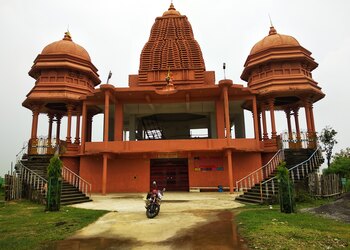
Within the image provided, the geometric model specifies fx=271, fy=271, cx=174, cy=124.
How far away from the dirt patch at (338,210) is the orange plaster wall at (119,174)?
11833 mm

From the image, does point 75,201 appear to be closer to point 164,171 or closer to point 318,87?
point 164,171

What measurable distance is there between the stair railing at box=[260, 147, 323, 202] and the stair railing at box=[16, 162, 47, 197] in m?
10.7

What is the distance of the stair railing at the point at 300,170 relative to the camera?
39.6 feet

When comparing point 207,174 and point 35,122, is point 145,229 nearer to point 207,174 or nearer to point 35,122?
point 207,174

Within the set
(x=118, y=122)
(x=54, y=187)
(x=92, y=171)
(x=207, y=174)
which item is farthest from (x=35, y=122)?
(x=207, y=174)

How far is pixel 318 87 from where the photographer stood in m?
20.7

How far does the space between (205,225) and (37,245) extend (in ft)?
14.1

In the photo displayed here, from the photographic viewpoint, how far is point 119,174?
19391 millimetres

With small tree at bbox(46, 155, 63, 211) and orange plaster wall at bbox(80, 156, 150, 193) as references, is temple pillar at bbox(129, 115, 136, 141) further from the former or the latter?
small tree at bbox(46, 155, 63, 211)

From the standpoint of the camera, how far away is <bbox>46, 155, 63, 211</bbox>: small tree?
10.8 m

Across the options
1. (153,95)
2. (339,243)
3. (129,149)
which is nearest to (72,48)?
(153,95)

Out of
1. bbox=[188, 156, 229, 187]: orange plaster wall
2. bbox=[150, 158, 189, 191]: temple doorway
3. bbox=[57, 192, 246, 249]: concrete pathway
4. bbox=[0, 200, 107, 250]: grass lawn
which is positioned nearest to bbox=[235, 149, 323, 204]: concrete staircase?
bbox=[57, 192, 246, 249]: concrete pathway

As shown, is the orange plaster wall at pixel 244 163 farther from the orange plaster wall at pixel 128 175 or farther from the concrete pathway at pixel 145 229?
the concrete pathway at pixel 145 229

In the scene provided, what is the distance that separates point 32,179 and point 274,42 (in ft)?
63.5
